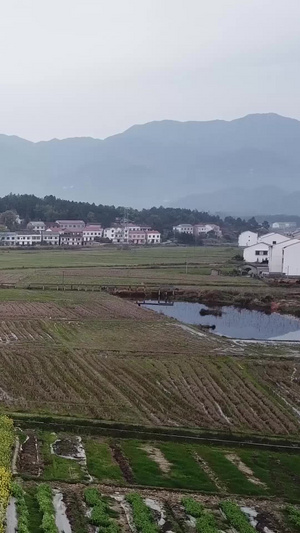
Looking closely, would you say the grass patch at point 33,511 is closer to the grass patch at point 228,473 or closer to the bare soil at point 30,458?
the bare soil at point 30,458

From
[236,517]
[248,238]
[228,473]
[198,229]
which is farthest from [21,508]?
[198,229]

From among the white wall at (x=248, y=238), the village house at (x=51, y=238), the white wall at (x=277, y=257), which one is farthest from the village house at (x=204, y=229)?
the white wall at (x=277, y=257)

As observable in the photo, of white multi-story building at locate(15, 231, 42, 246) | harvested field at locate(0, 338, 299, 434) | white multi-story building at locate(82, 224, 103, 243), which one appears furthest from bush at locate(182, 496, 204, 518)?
white multi-story building at locate(82, 224, 103, 243)

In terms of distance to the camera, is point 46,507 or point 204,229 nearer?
point 46,507

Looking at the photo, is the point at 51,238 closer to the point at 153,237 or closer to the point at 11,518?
the point at 153,237

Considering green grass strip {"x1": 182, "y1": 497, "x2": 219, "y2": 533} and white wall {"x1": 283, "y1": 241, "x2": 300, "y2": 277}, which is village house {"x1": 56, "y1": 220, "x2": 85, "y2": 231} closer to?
white wall {"x1": 283, "y1": 241, "x2": 300, "y2": 277}

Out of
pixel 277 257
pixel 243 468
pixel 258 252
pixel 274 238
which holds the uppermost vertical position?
pixel 274 238
